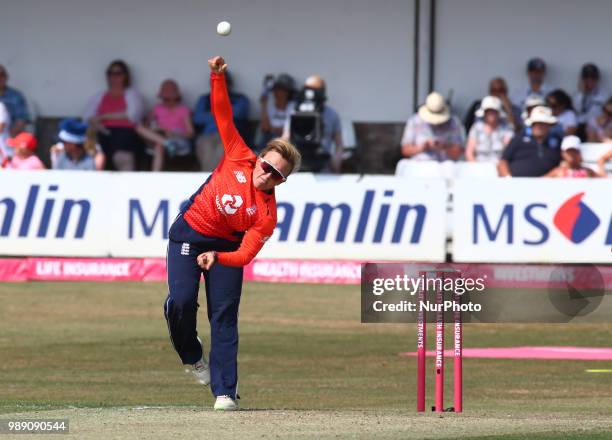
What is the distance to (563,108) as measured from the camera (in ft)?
62.2

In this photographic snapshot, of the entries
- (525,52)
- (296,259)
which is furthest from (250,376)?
(525,52)

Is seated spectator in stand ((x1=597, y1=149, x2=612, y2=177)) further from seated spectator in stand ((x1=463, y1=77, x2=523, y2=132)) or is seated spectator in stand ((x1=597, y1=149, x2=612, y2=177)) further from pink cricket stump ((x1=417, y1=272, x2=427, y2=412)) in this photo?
pink cricket stump ((x1=417, y1=272, x2=427, y2=412))

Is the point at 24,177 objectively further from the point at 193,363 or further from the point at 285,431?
the point at 285,431

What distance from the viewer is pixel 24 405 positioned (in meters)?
9.44

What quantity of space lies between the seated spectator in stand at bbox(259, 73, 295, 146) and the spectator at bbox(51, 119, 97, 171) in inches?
96.9

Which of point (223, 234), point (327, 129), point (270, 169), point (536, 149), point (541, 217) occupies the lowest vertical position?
point (541, 217)

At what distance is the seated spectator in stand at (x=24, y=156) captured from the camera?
17.6 m

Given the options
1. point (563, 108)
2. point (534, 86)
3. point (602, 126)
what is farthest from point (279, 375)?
point (534, 86)

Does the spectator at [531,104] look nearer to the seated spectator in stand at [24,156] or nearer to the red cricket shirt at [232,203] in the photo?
the seated spectator in stand at [24,156]

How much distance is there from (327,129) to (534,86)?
2.88m

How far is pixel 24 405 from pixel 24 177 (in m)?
7.99

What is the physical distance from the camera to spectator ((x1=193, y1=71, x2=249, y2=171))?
19.4 m

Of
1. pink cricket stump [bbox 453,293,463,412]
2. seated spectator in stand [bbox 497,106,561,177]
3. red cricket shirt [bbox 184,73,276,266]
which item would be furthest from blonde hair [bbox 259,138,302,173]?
seated spectator in stand [bbox 497,106,561,177]

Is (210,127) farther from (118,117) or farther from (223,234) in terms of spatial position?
(223,234)
